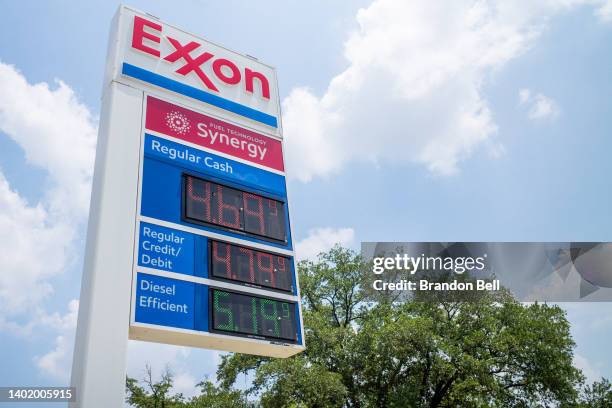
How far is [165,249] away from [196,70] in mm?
3915

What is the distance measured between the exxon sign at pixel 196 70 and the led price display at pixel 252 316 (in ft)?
11.9

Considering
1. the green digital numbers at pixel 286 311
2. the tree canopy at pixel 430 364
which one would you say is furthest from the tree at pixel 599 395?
the green digital numbers at pixel 286 311

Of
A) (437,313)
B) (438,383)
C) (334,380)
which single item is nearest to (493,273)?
(437,313)

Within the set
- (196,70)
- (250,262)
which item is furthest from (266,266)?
(196,70)

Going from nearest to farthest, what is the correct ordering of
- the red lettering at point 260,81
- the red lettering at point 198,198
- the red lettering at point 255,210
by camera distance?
1. the red lettering at point 198,198
2. the red lettering at point 255,210
3. the red lettering at point 260,81

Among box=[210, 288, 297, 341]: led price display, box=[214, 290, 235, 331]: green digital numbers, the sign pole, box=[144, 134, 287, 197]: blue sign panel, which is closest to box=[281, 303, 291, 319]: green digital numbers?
box=[210, 288, 297, 341]: led price display

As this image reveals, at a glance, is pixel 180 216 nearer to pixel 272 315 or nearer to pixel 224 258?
pixel 224 258

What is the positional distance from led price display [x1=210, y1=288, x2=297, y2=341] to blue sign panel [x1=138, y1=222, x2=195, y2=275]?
0.58 meters

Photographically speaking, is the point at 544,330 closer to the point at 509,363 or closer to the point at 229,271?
the point at 509,363

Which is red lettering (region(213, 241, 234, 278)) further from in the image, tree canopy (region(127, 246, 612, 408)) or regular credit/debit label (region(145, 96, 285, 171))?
tree canopy (region(127, 246, 612, 408))

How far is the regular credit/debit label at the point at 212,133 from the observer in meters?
10.5

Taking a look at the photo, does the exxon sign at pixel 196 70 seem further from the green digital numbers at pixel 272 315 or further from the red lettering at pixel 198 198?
the green digital numbers at pixel 272 315

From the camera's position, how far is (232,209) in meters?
10.2

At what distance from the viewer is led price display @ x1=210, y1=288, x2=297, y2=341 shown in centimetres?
912
